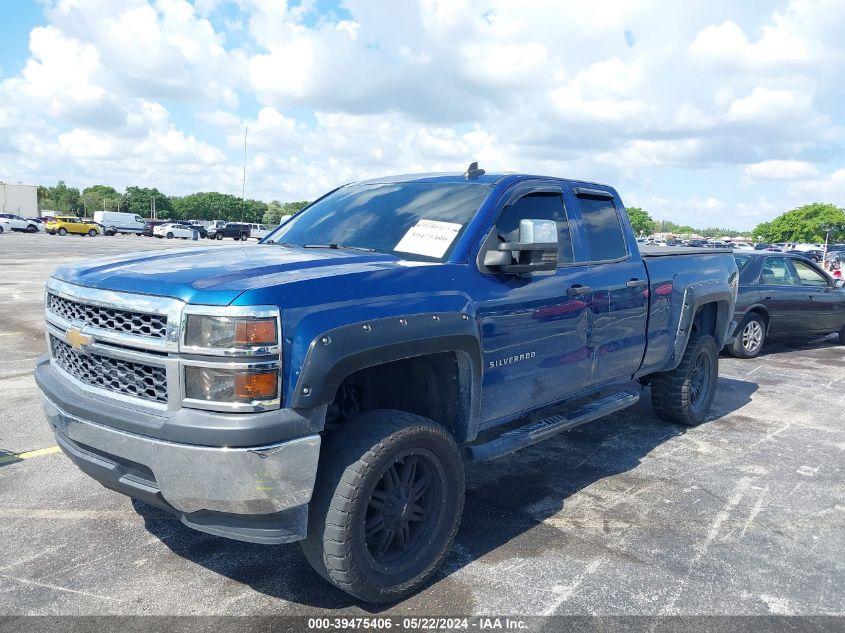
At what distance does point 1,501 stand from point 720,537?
422 cm

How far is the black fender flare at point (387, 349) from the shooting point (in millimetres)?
2625

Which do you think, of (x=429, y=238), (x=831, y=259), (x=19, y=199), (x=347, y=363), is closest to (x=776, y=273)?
(x=429, y=238)

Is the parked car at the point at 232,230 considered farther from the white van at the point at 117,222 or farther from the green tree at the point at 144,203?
the green tree at the point at 144,203

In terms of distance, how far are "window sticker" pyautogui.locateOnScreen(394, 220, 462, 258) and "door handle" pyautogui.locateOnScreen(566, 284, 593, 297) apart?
863 mm

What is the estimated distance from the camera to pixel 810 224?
92.6m

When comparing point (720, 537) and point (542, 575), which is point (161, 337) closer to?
point (542, 575)

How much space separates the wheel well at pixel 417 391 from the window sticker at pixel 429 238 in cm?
58

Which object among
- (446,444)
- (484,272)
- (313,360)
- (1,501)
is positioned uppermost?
(484,272)

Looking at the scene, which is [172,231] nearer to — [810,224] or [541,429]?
[541,429]

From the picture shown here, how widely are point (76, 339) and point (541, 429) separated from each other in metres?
2.50

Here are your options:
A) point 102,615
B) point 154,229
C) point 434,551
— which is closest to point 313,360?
point 434,551

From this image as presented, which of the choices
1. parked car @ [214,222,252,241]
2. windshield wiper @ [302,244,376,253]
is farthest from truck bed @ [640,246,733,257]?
parked car @ [214,222,252,241]

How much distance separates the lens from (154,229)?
5766 cm

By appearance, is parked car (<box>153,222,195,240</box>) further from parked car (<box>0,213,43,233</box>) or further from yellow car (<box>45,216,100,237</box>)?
parked car (<box>0,213,43,233</box>)
